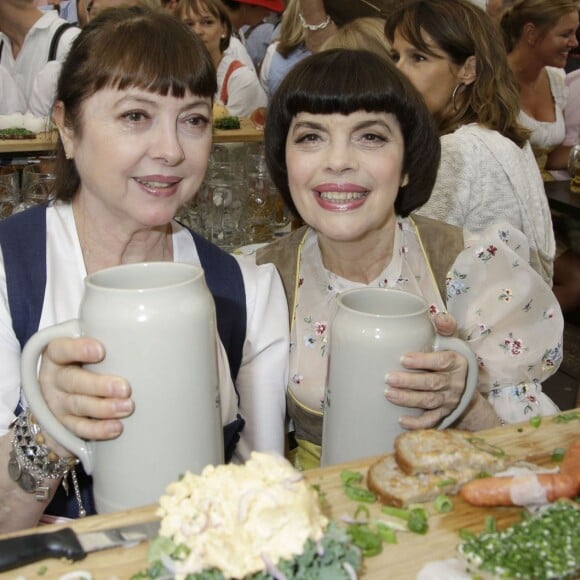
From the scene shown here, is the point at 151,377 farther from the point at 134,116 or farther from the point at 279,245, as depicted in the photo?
the point at 279,245

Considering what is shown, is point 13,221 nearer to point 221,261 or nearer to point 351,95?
point 221,261

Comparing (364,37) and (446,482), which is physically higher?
(364,37)

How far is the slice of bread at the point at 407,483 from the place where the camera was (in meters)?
0.85

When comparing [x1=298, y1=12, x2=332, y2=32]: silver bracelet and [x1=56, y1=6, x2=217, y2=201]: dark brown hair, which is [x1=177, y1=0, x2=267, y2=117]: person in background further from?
[x1=56, y1=6, x2=217, y2=201]: dark brown hair

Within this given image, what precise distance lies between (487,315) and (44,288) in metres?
0.84

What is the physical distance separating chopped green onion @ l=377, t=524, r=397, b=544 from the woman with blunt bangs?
160 cm

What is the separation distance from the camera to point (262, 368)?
1.39m

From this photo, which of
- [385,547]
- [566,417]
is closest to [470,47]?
[566,417]

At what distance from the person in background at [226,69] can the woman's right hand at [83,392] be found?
348 cm

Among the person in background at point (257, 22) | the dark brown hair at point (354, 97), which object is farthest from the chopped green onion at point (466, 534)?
the person in background at point (257, 22)

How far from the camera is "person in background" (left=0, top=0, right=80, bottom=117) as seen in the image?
373 centimetres

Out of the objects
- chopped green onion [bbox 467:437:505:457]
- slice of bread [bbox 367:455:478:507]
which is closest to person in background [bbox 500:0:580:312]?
chopped green onion [bbox 467:437:505:457]

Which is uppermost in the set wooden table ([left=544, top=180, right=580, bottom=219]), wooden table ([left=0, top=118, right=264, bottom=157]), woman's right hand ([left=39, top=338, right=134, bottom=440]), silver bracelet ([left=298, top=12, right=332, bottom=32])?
silver bracelet ([left=298, top=12, right=332, bottom=32])

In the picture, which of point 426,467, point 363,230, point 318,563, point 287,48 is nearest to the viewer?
point 318,563
